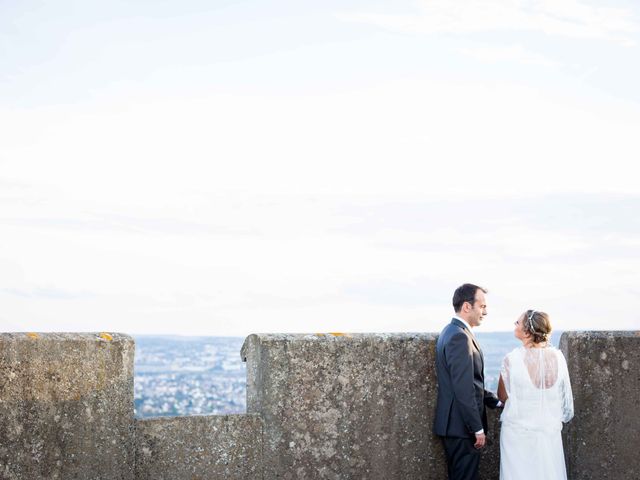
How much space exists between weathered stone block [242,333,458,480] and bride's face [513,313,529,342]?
0.61m

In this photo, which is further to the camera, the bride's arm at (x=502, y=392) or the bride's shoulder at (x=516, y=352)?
the bride's arm at (x=502, y=392)

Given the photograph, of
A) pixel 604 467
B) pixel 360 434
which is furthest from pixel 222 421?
pixel 604 467

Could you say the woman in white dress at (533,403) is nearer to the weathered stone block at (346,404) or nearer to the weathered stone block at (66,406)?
the weathered stone block at (346,404)

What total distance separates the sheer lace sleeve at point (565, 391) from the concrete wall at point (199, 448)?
7.06ft

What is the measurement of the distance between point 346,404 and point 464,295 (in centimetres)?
112

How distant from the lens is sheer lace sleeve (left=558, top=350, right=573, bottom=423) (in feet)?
21.3

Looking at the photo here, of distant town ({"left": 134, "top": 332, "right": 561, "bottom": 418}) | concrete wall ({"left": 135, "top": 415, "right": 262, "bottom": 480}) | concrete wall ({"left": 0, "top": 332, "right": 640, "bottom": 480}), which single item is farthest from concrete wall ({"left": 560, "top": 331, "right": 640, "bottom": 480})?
distant town ({"left": 134, "top": 332, "right": 561, "bottom": 418})

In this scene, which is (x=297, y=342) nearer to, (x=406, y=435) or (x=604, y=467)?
(x=406, y=435)

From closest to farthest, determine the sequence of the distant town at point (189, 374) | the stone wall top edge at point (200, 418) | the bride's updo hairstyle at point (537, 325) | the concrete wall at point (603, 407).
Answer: the stone wall top edge at point (200, 418) < the bride's updo hairstyle at point (537, 325) < the concrete wall at point (603, 407) < the distant town at point (189, 374)

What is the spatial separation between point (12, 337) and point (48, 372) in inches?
12.0

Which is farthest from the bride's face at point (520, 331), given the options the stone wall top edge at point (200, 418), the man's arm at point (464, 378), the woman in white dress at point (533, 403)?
the stone wall top edge at point (200, 418)

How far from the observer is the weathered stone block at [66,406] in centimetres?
552

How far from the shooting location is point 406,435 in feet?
21.7

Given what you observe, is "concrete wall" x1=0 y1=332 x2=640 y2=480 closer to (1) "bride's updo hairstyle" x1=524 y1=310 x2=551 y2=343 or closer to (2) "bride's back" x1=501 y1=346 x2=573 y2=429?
(2) "bride's back" x1=501 y1=346 x2=573 y2=429
